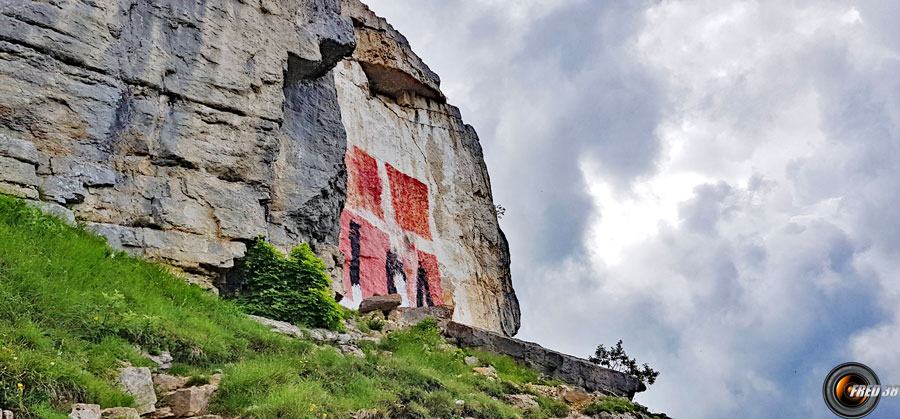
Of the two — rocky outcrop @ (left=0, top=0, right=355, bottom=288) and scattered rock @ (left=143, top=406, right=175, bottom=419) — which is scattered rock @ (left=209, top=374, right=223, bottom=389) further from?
rocky outcrop @ (left=0, top=0, right=355, bottom=288)

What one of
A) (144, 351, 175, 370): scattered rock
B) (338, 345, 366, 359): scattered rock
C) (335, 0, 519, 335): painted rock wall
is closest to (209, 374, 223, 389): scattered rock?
(144, 351, 175, 370): scattered rock

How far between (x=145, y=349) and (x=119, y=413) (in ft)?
6.01

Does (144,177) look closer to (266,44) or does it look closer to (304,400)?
(266,44)

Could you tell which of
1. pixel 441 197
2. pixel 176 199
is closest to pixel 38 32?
pixel 176 199

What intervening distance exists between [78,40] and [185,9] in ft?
7.87

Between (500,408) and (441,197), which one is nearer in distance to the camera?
(500,408)

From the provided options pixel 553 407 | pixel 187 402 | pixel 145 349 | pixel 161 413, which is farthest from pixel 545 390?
pixel 161 413

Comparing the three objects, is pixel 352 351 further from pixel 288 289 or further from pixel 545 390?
pixel 545 390

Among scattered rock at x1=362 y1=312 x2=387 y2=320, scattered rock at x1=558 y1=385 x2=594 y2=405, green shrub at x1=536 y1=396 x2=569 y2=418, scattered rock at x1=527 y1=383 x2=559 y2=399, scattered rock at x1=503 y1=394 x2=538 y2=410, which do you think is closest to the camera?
scattered rock at x1=503 y1=394 x2=538 y2=410

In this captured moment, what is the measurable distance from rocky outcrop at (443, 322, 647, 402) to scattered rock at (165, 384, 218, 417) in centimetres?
910

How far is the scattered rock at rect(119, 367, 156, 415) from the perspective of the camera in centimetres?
660

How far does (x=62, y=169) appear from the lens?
11.1 metres

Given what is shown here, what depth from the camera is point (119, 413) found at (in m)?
6.13

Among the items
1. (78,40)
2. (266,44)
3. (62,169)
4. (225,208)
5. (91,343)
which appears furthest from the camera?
(266,44)
